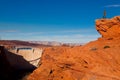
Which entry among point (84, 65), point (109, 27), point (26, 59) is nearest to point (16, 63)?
point (26, 59)

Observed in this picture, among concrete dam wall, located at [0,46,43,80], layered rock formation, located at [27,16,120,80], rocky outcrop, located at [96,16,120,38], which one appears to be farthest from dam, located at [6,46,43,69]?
layered rock formation, located at [27,16,120,80]

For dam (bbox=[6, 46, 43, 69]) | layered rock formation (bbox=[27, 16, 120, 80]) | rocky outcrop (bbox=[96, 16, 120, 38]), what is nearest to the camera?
layered rock formation (bbox=[27, 16, 120, 80])

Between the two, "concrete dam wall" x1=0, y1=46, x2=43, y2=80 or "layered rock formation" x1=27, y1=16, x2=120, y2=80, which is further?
"concrete dam wall" x1=0, y1=46, x2=43, y2=80

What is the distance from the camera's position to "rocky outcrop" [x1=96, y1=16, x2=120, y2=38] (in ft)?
113

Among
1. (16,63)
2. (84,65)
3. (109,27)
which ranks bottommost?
(16,63)

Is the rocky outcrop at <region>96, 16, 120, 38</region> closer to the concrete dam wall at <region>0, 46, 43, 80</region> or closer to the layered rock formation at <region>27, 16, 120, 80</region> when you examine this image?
the layered rock formation at <region>27, 16, 120, 80</region>

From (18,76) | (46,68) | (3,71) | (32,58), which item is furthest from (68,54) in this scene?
(32,58)

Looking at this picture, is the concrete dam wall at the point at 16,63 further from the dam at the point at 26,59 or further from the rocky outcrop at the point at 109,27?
the rocky outcrop at the point at 109,27

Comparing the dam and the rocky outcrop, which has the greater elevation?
the rocky outcrop

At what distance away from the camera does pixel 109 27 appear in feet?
118

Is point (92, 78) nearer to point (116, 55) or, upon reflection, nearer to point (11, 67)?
point (116, 55)

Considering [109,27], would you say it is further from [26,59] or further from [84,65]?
[26,59]

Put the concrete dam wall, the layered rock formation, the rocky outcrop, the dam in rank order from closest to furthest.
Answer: the layered rock formation → the rocky outcrop → the concrete dam wall → the dam

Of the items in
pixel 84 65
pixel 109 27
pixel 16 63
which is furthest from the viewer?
pixel 16 63
